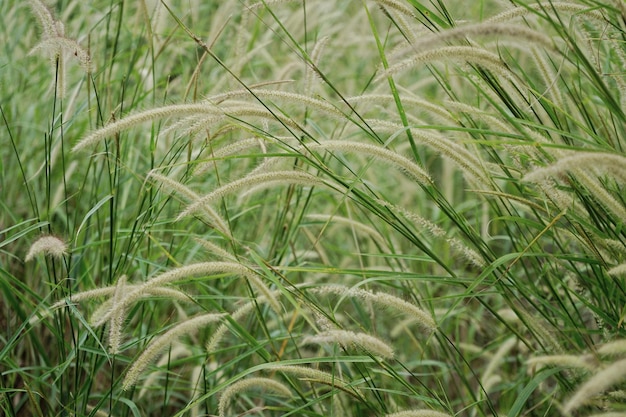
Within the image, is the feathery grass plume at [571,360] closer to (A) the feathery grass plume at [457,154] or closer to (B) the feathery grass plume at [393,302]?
(B) the feathery grass plume at [393,302]

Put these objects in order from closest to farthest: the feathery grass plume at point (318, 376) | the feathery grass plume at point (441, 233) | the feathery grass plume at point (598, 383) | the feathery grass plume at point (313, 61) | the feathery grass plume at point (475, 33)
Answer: the feathery grass plume at point (598, 383)
the feathery grass plume at point (475, 33)
the feathery grass plume at point (318, 376)
the feathery grass plume at point (441, 233)
the feathery grass plume at point (313, 61)

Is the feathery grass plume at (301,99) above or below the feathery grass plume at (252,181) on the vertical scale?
above

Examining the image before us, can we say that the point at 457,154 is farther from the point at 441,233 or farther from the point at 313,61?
the point at 313,61

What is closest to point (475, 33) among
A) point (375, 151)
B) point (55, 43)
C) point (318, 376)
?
point (375, 151)

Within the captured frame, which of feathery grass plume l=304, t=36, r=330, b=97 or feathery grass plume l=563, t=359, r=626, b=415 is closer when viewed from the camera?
feathery grass plume l=563, t=359, r=626, b=415

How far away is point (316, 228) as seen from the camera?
151 inches

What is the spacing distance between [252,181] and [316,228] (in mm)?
1888

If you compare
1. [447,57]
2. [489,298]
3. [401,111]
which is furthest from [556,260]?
[489,298]

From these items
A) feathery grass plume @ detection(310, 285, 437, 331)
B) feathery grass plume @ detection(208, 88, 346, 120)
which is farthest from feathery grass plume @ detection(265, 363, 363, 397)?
feathery grass plume @ detection(208, 88, 346, 120)

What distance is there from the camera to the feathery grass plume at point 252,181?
1934 millimetres

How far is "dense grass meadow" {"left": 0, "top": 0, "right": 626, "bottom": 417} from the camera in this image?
1.95 m

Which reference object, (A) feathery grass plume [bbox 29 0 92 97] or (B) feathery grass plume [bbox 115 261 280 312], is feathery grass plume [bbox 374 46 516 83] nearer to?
(B) feathery grass plume [bbox 115 261 280 312]

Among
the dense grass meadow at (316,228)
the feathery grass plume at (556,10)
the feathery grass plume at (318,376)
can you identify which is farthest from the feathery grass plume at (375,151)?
the feathery grass plume at (318,376)

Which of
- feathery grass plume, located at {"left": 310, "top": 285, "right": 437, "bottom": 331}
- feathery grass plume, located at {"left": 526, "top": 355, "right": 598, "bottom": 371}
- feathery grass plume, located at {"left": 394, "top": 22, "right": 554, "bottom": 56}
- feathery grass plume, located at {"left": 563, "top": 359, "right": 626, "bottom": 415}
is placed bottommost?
feathery grass plume, located at {"left": 310, "top": 285, "right": 437, "bottom": 331}
